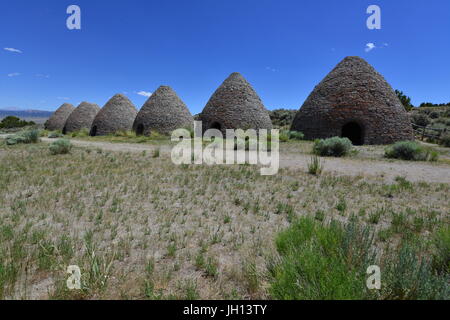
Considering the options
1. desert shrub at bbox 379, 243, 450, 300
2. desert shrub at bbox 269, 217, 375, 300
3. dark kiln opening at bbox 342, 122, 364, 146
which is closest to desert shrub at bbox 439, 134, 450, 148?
dark kiln opening at bbox 342, 122, 364, 146

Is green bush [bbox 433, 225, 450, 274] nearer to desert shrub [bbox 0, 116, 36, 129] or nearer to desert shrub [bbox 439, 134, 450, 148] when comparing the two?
desert shrub [bbox 439, 134, 450, 148]

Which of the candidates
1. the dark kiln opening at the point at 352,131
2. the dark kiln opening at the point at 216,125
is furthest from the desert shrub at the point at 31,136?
the dark kiln opening at the point at 352,131

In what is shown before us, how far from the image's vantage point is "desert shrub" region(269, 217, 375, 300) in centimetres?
174

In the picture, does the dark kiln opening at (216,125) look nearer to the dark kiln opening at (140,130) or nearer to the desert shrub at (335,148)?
the dark kiln opening at (140,130)

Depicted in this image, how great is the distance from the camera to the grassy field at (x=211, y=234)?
6.57ft

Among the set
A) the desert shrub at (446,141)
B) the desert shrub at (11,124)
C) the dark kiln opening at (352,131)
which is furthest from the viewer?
the desert shrub at (11,124)

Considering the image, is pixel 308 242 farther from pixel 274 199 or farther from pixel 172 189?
pixel 172 189

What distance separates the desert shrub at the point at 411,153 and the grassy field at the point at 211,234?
5055 mm

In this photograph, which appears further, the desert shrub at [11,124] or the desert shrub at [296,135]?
the desert shrub at [11,124]

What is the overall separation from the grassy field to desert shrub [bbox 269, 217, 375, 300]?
0.04 feet

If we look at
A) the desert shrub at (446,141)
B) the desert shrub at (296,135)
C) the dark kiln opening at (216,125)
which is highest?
the dark kiln opening at (216,125)

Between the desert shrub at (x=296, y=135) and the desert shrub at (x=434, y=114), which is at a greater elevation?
the desert shrub at (x=434, y=114)

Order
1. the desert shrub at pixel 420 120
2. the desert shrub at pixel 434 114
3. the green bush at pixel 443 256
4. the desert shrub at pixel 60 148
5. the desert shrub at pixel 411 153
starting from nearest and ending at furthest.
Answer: the green bush at pixel 443 256 → the desert shrub at pixel 60 148 → the desert shrub at pixel 411 153 → the desert shrub at pixel 420 120 → the desert shrub at pixel 434 114

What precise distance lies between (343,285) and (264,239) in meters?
1.39
